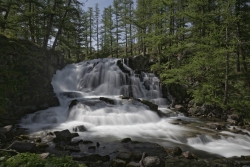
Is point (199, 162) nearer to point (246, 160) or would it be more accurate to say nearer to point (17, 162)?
point (246, 160)

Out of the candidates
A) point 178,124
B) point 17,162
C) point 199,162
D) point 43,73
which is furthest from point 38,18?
point 199,162

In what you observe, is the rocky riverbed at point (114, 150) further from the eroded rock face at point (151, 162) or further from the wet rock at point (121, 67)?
the wet rock at point (121, 67)

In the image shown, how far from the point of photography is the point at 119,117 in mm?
14555

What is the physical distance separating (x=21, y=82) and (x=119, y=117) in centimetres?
846

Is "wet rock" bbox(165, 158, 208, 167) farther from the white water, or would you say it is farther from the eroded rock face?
the white water

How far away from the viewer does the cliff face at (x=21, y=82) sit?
13.5 metres

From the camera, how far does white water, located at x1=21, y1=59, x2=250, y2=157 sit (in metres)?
10.9

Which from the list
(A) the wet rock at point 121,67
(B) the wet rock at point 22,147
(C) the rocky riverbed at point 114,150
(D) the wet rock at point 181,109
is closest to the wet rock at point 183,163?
(C) the rocky riverbed at point 114,150

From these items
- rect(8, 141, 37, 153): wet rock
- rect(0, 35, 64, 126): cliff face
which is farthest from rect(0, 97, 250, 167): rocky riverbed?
rect(0, 35, 64, 126): cliff face

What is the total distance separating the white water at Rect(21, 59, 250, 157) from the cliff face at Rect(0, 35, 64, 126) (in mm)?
1014

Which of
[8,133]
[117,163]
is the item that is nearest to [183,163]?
[117,163]

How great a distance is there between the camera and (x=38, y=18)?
72.2ft

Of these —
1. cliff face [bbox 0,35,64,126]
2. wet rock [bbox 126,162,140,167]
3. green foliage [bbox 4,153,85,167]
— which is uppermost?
cliff face [bbox 0,35,64,126]

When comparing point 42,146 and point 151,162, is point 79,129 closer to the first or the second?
point 42,146
